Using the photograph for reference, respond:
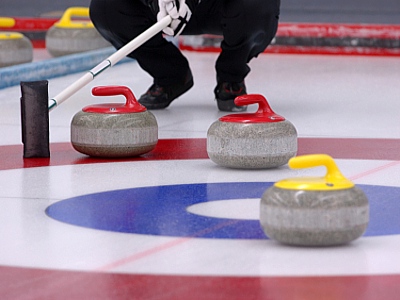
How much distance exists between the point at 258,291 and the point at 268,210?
0.23m

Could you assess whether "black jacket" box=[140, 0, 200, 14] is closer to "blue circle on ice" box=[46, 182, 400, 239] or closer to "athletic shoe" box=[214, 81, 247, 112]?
"athletic shoe" box=[214, 81, 247, 112]

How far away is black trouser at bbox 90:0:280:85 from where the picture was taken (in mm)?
3342

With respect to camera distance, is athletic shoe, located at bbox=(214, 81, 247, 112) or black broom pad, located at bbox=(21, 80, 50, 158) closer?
A: black broom pad, located at bbox=(21, 80, 50, 158)

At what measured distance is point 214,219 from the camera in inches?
74.1

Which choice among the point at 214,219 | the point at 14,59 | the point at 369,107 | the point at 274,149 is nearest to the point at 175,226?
the point at 214,219

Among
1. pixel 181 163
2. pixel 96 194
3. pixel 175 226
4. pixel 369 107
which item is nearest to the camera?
pixel 175 226

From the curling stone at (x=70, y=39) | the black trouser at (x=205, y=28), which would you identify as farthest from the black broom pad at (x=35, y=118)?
the curling stone at (x=70, y=39)

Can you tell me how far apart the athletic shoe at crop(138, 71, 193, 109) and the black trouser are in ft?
0.09

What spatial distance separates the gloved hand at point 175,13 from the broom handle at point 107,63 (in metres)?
0.03

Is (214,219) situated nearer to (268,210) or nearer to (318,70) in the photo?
(268,210)

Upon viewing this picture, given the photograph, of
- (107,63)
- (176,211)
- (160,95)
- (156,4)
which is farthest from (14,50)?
(176,211)

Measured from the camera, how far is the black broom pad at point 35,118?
2.56 meters

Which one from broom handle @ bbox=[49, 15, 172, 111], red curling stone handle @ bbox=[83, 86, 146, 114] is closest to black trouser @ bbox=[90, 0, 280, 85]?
broom handle @ bbox=[49, 15, 172, 111]

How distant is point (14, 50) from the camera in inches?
187
